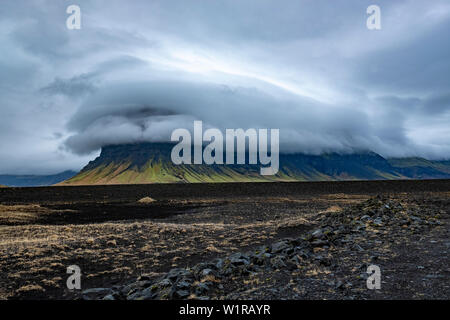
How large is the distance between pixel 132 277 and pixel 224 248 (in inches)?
317

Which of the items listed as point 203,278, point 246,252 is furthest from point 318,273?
point 246,252

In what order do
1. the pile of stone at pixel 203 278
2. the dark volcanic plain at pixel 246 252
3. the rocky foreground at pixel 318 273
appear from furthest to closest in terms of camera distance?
the pile of stone at pixel 203 278 < the dark volcanic plain at pixel 246 252 < the rocky foreground at pixel 318 273

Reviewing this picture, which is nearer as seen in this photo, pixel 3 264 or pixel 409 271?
pixel 409 271

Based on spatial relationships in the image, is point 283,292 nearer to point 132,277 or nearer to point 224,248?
point 132,277

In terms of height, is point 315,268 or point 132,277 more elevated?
point 315,268

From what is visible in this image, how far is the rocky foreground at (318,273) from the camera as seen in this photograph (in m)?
10.1

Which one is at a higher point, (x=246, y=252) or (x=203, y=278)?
(x=203, y=278)

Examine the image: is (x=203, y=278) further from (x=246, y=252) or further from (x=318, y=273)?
(x=246, y=252)

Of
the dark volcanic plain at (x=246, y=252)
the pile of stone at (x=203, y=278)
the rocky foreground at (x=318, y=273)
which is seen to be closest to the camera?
the rocky foreground at (x=318, y=273)

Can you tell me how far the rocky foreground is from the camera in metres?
10.1

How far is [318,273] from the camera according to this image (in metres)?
12.1

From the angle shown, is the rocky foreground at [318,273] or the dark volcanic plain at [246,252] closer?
the rocky foreground at [318,273]
